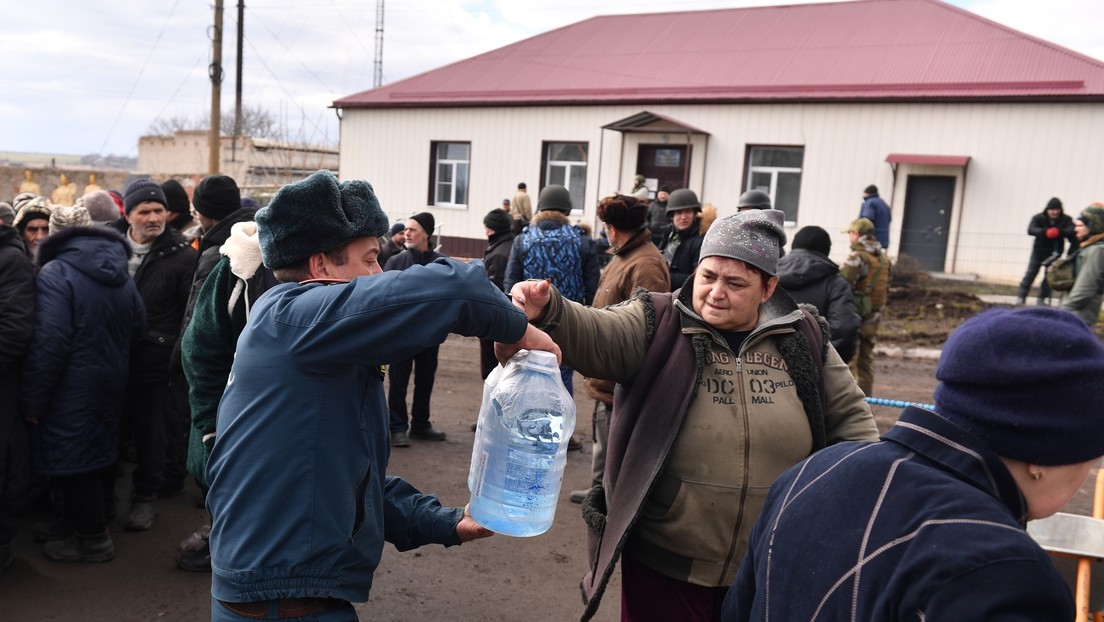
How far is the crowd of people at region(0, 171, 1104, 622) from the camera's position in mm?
1401

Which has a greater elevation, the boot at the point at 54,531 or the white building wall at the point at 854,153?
the white building wall at the point at 854,153

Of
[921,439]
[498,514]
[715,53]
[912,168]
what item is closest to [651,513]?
[498,514]

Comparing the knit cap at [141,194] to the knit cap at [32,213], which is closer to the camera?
the knit cap at [141,194]

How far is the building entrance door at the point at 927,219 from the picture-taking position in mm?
18078

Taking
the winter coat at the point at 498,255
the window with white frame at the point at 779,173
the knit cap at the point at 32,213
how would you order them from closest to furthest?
the knit cap at the point at 32,213
the winter coat at the point at 498,255
the window with white frame at the point at 779,173

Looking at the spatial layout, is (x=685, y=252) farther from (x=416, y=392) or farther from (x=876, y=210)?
(x=876, y=210)

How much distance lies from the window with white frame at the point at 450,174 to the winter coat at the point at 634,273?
18.4 m

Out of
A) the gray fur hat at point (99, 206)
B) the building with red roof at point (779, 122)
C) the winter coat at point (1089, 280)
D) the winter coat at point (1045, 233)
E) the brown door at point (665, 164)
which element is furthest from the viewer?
the brown door at point (665, 164)

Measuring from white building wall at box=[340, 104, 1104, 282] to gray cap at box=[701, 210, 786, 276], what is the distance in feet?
51.7

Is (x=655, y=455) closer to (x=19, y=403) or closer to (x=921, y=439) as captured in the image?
(x=921, y=439)

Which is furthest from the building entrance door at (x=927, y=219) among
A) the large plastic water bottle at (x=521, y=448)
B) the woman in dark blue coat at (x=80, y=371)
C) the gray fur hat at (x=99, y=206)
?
the large plastic water bottle at (x=521, y=448)

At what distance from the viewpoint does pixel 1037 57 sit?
18531mm

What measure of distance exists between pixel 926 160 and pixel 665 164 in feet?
20.3

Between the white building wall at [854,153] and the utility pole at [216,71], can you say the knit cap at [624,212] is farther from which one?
the utility pole at [216,71]
